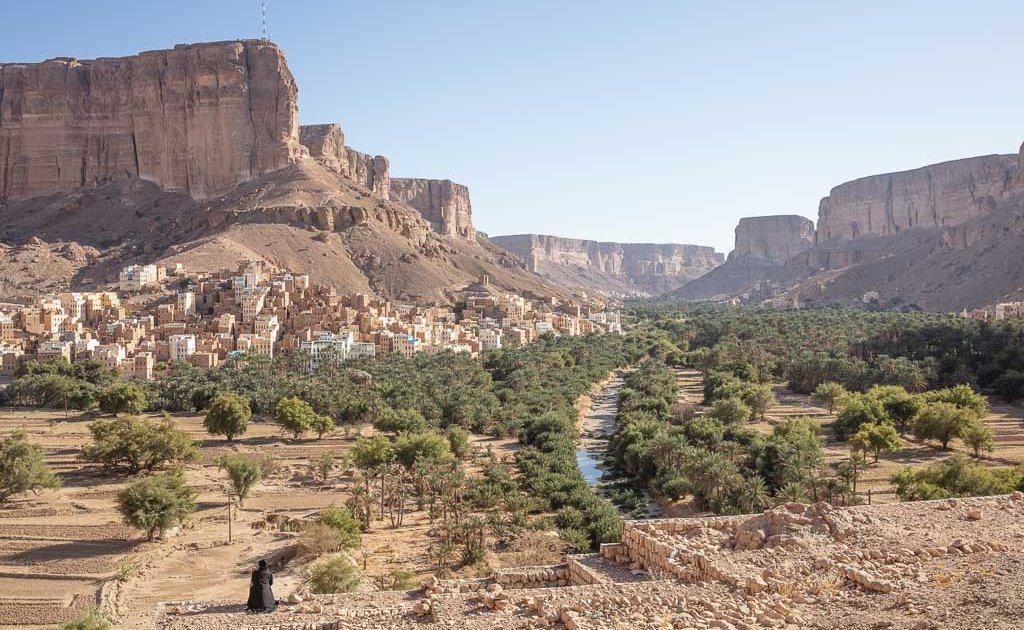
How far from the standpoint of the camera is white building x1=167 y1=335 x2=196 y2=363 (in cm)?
5894

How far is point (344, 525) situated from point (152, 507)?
509 cm

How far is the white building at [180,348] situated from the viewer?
58938mm

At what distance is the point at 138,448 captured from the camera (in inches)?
1155

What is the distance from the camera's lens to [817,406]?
4709 cm

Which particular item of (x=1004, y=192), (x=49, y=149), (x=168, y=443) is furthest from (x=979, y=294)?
(x=49, y=149)

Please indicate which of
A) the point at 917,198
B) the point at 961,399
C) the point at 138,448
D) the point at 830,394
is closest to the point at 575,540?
the point at 138,448

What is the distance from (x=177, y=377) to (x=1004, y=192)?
135091 millimetres

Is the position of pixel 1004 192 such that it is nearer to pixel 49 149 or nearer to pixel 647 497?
pixel 647 497

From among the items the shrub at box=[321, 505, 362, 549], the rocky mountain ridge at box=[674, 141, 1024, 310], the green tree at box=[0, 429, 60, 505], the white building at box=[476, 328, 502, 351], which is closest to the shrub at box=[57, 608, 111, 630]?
the shrub at box=[321, 505, 362, 549]

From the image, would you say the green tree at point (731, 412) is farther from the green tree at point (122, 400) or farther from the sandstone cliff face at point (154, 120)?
the sandstone cliff face at point (154, 120)

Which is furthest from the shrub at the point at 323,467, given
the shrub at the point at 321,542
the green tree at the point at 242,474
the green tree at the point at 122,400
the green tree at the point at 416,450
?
the green tree at the point at 122,400

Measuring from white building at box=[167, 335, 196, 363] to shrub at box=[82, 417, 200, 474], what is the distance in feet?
94.6

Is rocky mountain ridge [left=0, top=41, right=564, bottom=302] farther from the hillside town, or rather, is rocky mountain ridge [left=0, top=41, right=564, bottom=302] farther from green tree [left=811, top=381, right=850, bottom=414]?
green tree [left=811, top=381, right=850, bottom=414]

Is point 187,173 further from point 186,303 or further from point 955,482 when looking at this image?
point 955,482
